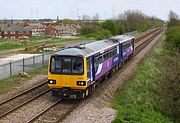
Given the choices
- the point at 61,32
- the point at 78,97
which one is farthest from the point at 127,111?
the point at 61,32

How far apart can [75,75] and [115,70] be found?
35.2 ft

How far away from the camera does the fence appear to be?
26850mm

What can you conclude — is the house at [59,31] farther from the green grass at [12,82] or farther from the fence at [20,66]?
the green grass at [12,82]

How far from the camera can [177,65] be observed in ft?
74.6

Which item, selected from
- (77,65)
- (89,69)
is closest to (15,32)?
(89,69)

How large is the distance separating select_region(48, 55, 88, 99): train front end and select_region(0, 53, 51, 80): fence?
8.42 m

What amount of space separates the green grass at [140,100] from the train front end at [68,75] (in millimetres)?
1957

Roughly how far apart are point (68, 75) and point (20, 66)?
1313 centimetres

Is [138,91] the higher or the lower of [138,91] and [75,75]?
the lower

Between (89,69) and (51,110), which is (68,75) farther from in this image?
(51,110)

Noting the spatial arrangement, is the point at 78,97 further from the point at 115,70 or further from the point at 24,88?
the point at 115,70

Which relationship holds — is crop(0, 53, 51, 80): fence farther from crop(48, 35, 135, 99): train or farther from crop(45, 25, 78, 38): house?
crop(45, 25, 78, 38): house

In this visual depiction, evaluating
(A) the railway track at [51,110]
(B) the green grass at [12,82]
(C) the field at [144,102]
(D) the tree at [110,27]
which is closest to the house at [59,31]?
(D) the tree at [110,27]

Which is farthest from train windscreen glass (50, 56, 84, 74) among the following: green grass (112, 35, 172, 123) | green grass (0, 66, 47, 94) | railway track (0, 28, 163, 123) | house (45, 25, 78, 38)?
house (45, 25, 78, 38)
